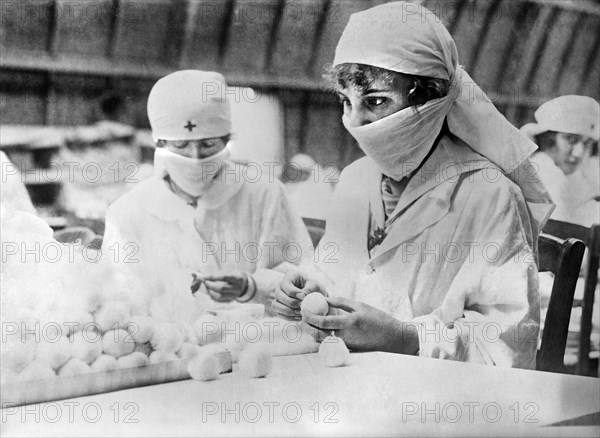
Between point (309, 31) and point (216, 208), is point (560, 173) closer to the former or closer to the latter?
point (309, 31)

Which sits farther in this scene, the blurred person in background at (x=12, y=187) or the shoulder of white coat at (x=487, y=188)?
the shoulder of white coat at (x=487, y=188)

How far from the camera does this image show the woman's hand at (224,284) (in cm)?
291

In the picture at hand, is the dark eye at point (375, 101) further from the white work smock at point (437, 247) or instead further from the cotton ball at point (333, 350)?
the cotton ball at point (333, 350)

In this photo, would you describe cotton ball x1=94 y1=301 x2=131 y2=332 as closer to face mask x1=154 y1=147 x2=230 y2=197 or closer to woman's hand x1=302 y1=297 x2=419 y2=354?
face mask x1=154 y1=147 x2=230 y2=197

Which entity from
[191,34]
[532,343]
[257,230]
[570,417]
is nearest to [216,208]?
[257,230]

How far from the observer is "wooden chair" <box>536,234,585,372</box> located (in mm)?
3061

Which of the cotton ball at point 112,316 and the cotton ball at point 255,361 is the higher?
the cotton ball at point 112,316

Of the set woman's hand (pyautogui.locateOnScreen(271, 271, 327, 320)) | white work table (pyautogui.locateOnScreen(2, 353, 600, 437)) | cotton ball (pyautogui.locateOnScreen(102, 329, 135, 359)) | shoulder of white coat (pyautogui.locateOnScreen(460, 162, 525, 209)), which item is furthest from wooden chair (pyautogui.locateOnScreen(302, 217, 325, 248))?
cotton ball (pyautogui.locateOnScreen(102, 329, 135, 359))

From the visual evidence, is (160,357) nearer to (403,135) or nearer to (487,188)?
(403,135)

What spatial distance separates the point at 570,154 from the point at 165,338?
5.81ft

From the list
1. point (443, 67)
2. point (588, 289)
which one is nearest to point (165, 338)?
Answer: point (443, 67)

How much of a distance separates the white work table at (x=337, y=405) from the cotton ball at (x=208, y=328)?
5.7 inches

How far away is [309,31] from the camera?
295cm

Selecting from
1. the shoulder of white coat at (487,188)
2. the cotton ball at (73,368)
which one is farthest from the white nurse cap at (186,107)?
the shoulder of white coat at (487,188)
